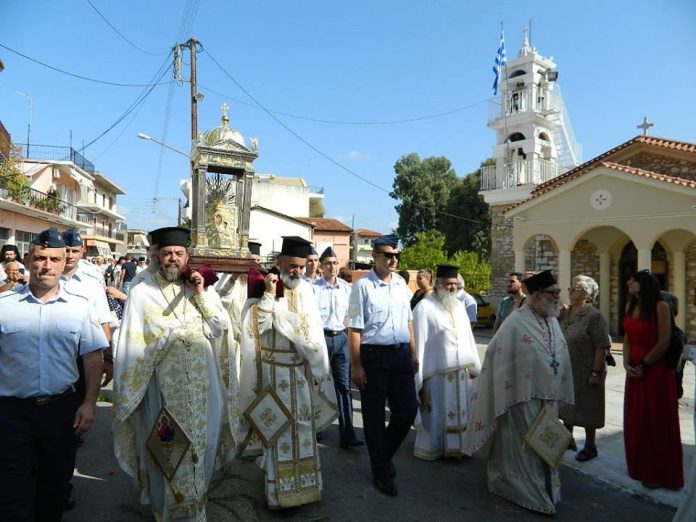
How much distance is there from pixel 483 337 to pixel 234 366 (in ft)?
48.0

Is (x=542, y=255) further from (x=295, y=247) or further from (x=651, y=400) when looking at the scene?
(x=295, y=247)

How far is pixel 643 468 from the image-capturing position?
15.7 ft

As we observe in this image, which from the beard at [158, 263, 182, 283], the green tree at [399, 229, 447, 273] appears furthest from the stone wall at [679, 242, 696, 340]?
the beard at [158, 263, 182, 283]

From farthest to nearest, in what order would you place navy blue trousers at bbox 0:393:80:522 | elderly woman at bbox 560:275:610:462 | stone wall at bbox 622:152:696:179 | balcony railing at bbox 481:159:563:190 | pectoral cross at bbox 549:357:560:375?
1. balcony railing at bbox 481:159:563:190
2. stone wall at bbox 622:152:696:179
3. elderly woman at bbox 560:275:610:462
4. pectoral cross at bbox 549:357:560:375
5. navy blue trousers at bbox 0:393:80:522

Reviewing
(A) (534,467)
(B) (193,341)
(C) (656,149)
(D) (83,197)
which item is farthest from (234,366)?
(D) (83,197)

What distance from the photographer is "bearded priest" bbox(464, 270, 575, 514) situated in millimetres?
4273

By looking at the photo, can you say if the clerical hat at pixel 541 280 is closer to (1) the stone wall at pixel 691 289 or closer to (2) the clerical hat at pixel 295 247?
(2) the clerical hat at pixel 295 247

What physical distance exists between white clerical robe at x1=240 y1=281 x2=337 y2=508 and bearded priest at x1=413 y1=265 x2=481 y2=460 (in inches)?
64.2

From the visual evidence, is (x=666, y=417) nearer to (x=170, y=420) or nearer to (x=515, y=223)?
(x=170, y=420)

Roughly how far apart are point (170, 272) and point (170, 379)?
2.40 feet

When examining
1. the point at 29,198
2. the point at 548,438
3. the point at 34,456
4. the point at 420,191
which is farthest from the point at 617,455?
the point at 420,191

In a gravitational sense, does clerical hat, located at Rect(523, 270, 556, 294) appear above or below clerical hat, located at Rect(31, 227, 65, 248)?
below

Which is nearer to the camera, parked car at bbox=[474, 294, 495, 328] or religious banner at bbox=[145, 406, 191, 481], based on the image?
religious banner at bbox=[145, 406, 191, 481]

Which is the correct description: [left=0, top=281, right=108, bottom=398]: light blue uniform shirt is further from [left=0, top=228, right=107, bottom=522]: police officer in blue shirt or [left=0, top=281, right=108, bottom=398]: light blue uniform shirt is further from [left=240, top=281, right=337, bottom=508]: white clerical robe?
[left=240, top=281, right=337, bottom=508]: white clerical robe
